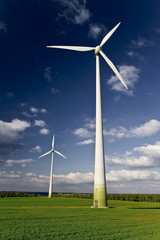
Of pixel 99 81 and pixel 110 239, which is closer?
pixel 110 239

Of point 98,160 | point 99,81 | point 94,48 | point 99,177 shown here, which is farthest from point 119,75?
point 99,177

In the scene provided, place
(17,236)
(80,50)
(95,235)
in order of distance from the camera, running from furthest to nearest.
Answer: (80,50) → (95,235) → (17,236)

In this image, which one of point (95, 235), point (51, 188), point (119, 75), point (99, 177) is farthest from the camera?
point (51, 188)

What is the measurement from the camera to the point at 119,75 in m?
40.5

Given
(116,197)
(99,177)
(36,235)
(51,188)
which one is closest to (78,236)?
(36,235)

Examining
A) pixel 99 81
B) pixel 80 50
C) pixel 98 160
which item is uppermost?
pixel 80 50

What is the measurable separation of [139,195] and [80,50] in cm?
6758

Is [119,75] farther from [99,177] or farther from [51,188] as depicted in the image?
[51,188]

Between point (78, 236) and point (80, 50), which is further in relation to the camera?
point (80, 50)

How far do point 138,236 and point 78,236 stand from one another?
3.62 metres

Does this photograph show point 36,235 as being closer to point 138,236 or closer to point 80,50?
point 138,236

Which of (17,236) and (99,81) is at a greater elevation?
(99,81)

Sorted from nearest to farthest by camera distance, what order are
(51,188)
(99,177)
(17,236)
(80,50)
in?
(17,236) → (99,177) → (80,50) → (51,188)

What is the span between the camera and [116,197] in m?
95.6
